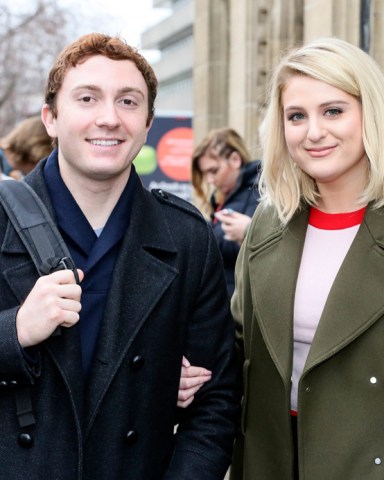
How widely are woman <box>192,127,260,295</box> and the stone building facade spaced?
0.97 m

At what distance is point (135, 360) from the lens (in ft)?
9.89

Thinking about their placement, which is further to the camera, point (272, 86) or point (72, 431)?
point (272, 86)

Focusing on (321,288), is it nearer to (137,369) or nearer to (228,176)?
(137,369)

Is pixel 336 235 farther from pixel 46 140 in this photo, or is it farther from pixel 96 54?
pixel 46 140

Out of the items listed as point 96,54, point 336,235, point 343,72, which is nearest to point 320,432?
point 336,235

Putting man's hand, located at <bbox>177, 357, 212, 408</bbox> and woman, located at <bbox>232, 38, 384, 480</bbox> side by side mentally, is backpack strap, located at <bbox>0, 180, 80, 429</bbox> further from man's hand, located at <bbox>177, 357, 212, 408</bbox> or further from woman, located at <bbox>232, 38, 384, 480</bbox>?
woman, located at <bbox>232, 38, 384, 480</bbox>

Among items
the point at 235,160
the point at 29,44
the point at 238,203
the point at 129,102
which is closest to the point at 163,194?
the point at 129,102

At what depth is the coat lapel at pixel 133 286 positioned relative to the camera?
2.95 metres

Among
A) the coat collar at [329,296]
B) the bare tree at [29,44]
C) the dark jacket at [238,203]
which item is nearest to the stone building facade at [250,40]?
the dark jacket at [238,203]

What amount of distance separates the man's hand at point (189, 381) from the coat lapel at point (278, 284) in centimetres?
28

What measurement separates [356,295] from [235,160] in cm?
414

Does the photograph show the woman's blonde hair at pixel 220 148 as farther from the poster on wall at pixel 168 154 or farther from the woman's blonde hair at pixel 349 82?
the poster on wall at pixel 168 154

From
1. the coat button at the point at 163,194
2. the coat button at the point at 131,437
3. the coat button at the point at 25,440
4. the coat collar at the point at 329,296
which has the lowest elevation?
the coat button at the point at 131,437

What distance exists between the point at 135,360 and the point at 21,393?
0.36 metres
